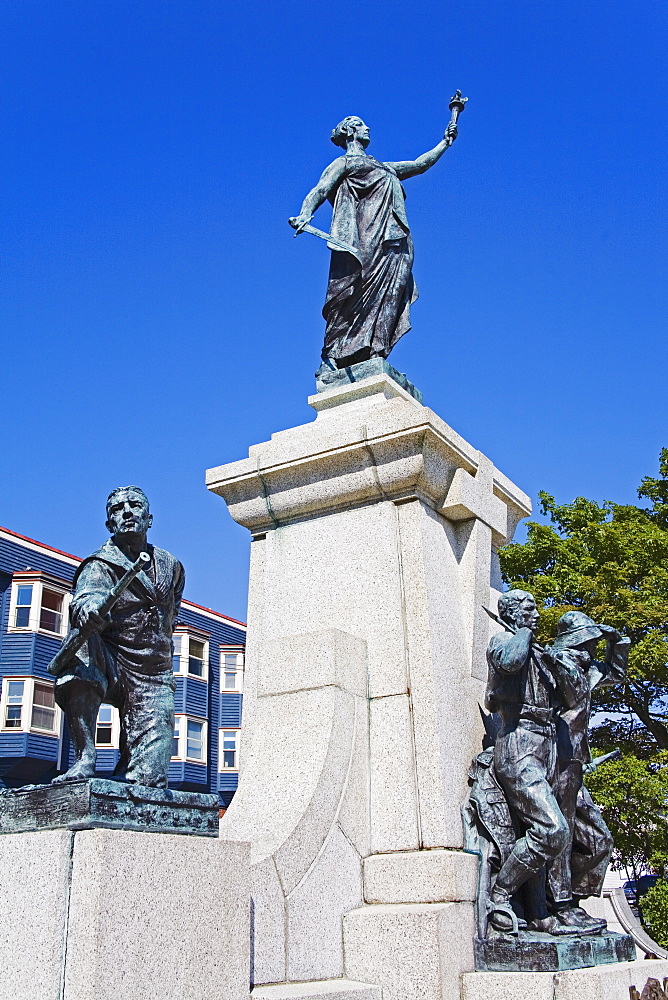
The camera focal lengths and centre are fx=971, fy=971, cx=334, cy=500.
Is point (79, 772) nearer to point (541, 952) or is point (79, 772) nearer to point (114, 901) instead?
point (114, 901)

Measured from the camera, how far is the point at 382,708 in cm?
648

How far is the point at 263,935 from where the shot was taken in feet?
17.2

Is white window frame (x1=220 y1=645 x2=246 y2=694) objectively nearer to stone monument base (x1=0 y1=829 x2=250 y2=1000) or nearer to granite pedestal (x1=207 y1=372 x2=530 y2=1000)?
granite pedestal (x1=207 y1=372 x2=530 y2=1000)

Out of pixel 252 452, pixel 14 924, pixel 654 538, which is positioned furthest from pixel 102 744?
pixel 14 924

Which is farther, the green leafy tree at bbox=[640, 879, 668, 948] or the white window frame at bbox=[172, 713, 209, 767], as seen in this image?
the white window frame at bbox=[172, 713, 209, 767]

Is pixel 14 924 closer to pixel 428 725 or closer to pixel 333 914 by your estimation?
pixel 333 914

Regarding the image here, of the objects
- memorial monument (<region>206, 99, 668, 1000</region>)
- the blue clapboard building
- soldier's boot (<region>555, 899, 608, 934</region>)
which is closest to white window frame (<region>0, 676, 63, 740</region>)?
the blue clapboard building

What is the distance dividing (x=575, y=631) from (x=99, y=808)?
12.0ft

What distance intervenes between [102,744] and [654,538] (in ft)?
70.7

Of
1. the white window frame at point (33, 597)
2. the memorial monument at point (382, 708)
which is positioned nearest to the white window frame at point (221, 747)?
the white window frame at point (33, 597)

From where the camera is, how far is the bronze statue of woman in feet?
26.6

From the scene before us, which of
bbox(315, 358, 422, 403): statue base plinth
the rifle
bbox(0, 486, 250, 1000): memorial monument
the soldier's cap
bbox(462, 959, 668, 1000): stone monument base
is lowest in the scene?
bbox(462, 959, 668, 1000): stone monument base

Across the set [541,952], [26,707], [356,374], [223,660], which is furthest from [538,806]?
[223,660]

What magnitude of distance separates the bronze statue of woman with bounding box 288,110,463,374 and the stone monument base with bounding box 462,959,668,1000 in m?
4.70
